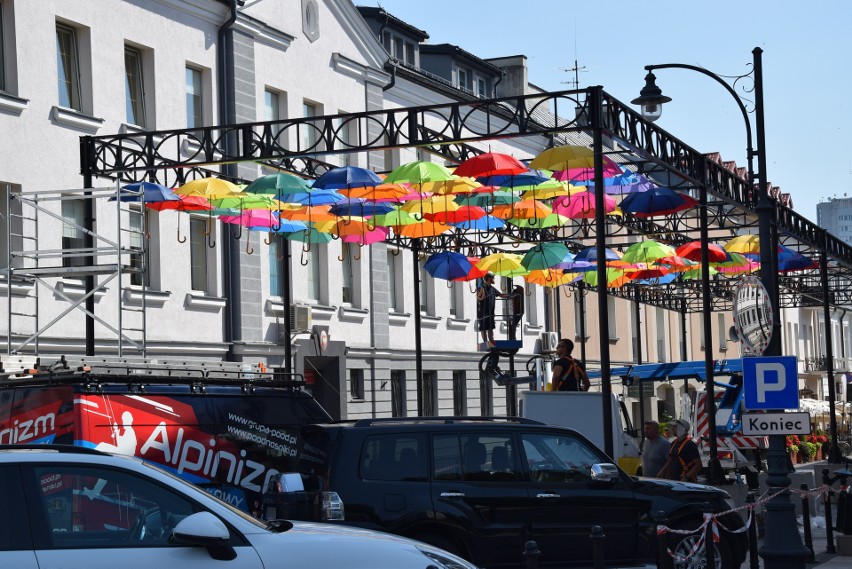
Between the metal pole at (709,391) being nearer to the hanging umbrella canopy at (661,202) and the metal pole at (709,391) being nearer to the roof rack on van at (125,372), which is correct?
the hanging umbrella canopy at (661,202)

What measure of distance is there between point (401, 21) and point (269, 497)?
3113 centimetres

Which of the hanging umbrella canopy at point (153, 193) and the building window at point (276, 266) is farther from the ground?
the hanging umbrella canopy at point (153, 193)

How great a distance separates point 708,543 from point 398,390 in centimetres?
2571

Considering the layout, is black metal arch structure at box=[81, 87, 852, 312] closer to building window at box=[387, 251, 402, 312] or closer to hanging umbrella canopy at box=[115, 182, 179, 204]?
hanging umbrella canopy at box=[115, 182, 179, 204]

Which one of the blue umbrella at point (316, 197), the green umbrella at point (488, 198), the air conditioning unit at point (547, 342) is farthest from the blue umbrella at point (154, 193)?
the air conditioning unit at point (547, 342)

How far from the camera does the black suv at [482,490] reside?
39.1 ft

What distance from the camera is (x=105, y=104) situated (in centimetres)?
2603

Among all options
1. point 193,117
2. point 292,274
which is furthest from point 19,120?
point 292,274

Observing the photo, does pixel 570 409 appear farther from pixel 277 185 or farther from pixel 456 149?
pixel 456 149

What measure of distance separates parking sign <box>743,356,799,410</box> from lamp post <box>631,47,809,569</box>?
422 mm

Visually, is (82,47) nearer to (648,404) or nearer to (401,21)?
(401,21)

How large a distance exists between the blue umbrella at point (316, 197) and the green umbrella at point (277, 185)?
5.85 ft

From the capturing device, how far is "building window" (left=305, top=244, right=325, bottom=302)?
34625mm

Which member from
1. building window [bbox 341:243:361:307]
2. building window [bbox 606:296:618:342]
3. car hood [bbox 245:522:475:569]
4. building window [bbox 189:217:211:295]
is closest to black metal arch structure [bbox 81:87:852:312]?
building window [bbox 189:217:211:295]
